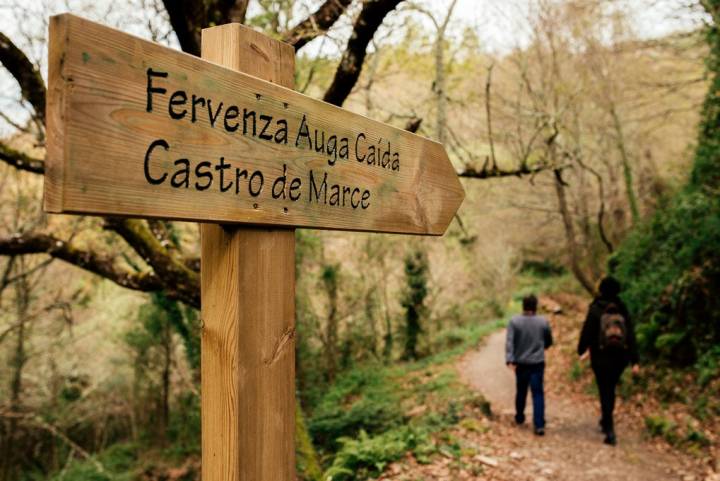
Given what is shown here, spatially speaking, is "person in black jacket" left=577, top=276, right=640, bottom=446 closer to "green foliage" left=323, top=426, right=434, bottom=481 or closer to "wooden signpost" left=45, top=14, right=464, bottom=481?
"green foliage" left=323, top=426, right=434, bottom=481

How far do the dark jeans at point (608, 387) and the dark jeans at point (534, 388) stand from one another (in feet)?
2.46

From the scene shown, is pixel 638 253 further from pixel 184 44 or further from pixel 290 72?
pixel 290 72

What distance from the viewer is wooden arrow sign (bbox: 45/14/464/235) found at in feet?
3.29

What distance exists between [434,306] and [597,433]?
42.0 ft

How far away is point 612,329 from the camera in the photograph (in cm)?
607

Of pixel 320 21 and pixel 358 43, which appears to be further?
pixel 320 21

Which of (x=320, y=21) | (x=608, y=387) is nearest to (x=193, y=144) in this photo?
(x=320, y=21)

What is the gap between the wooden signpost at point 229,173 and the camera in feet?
3.35

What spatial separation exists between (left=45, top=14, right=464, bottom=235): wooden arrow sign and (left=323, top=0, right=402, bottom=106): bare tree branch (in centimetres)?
203

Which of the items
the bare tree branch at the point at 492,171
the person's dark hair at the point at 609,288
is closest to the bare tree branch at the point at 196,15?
the bare tree branch at the point at 492,171

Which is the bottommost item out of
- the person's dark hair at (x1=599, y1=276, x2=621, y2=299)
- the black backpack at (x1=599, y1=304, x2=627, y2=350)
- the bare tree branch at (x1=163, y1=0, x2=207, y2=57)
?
the black backpack at (x1=599, y1=304, x2=627, y2=350)

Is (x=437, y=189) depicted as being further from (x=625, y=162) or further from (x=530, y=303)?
(x=625, y=162)

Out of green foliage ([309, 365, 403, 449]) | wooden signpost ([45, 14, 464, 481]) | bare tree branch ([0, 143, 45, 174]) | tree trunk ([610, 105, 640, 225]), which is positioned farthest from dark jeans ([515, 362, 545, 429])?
tree trunk ([610, 105, 640, 225])

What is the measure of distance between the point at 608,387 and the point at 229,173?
20.6 ft
